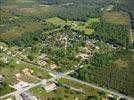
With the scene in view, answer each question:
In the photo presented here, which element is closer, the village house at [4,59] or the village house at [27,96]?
the village house at [27,96]

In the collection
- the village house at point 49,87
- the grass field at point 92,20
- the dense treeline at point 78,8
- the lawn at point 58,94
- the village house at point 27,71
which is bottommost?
the lawn at point 58,94

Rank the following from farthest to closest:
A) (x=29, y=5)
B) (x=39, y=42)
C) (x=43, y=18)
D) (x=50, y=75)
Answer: (x=29, y=5), (x=43, y=18), (x=39, y=42), (x=50, y=75)

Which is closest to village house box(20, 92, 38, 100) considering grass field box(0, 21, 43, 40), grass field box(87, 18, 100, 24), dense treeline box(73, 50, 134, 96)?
dense treeline box(73, 50, 134, 96)

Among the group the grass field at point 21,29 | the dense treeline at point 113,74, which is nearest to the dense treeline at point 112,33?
the dense treeline at point 113,74

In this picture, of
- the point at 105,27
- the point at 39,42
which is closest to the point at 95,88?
the point at 39,42

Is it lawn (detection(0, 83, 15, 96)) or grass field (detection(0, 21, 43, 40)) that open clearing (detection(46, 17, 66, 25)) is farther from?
lawn (detection(0, 83, 15, 96))

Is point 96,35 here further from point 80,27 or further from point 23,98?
point 23,98

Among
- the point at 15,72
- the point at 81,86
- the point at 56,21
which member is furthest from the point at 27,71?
the point at 56,21

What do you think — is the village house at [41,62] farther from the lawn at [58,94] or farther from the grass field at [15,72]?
the lawn at [58,94]
